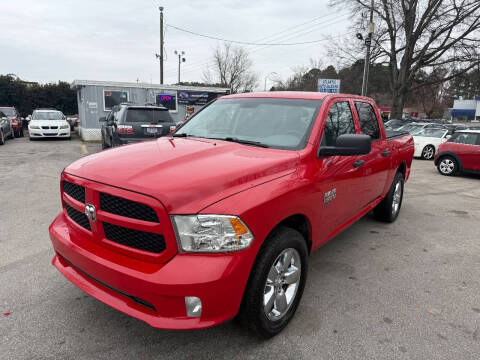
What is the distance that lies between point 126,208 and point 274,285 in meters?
1.18

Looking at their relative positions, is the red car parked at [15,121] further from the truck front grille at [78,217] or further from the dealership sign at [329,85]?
the truck front grille at [78,217]

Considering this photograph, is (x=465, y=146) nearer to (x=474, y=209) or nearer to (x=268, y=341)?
(x=474, y=209)

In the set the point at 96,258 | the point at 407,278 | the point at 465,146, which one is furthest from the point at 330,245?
the point at 465,146

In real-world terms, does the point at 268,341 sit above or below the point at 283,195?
below

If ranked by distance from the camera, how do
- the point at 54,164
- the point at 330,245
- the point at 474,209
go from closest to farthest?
the point at 330,245 → the point at 474,209 → the point at 54,164

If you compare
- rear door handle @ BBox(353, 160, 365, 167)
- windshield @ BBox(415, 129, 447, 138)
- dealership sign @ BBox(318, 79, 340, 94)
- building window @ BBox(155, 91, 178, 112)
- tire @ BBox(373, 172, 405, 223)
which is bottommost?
tire @ BBox(373, 172, 405, 223)

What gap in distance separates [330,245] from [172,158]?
2737 millimetres

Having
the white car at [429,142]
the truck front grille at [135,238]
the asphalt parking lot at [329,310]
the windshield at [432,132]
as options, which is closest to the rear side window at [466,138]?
the white car at [429,142]

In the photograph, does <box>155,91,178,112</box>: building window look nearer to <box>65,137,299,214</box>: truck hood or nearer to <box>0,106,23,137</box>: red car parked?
<box>0,106,23,137</box>: red car parked

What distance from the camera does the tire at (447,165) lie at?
10.5 metres

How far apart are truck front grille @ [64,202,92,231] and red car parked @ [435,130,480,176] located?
1101 centimetres

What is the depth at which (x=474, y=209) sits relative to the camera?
652 centimetres

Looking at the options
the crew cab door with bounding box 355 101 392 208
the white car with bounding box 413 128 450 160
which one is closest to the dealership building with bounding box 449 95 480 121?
the white car with bounding box 413 128 450 160

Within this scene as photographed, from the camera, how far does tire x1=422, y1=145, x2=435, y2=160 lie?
1443 cm
